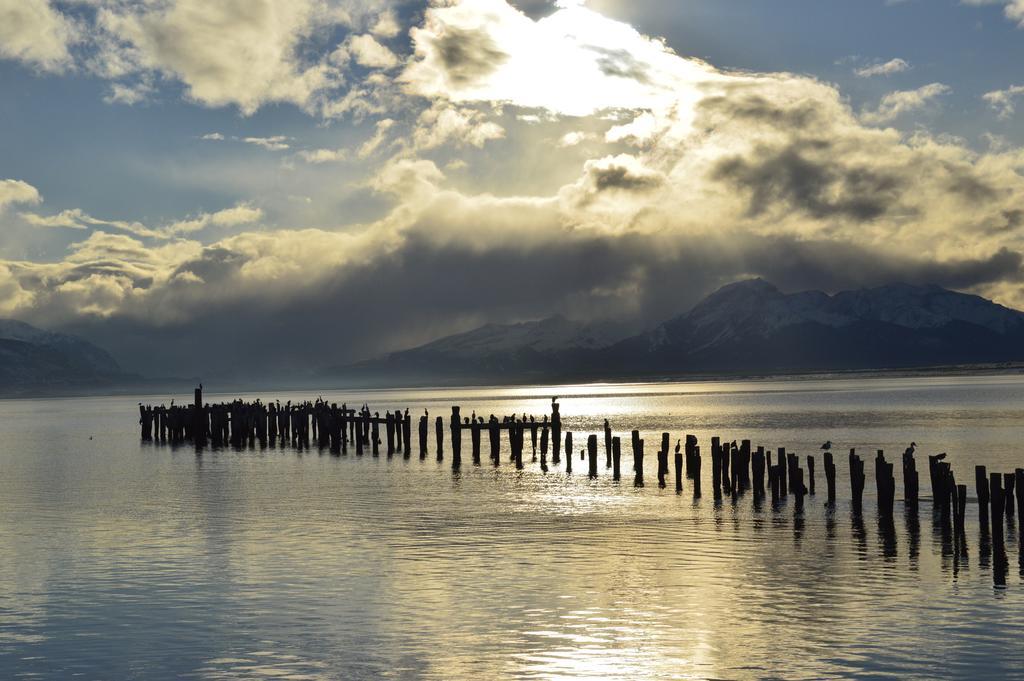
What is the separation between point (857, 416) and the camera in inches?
4011

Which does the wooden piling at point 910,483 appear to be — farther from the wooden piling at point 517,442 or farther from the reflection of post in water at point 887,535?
the wooden piling at point 517,442

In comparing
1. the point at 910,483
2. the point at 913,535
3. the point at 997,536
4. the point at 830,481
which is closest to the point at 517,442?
the point at 830,481

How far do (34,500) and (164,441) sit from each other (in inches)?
1573

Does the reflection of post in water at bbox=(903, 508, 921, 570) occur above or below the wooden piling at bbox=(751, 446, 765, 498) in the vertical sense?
below

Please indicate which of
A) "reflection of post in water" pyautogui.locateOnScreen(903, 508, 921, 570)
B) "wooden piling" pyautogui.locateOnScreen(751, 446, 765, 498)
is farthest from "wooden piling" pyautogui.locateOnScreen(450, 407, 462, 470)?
"reflection of post in water" pyautogui.locateOnScreen(903, 508, 921, 570)

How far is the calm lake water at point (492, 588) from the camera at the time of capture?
17344 mm

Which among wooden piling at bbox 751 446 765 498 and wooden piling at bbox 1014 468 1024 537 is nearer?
wooden piling at bbox 1014 468 1024 537

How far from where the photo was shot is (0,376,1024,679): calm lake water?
1734 centimetres

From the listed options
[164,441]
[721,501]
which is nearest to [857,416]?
[164,441]

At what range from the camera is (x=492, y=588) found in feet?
74.6

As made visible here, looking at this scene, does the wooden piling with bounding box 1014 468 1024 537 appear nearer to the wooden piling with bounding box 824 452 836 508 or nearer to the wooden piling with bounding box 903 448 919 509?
the wooden piling with bounding box 903 448 919 509

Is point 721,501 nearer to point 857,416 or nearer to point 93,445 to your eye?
point 93,445

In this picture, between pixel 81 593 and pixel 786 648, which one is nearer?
pixel 786 648

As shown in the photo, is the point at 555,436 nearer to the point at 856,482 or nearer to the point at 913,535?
the point at 856,482
